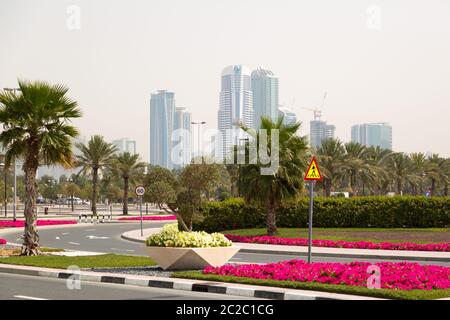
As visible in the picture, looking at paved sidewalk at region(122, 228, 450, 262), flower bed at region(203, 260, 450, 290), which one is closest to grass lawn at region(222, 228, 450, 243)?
paved sidewalk at region(122, 228, 450, 262)

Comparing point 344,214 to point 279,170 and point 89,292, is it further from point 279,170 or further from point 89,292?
point 89,292

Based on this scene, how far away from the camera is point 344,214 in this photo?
3981 cm

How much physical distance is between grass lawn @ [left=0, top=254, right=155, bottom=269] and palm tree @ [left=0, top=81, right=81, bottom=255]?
2162 millimetres

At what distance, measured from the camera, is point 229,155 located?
35.3m

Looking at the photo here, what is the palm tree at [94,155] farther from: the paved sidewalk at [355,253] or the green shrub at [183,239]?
the green shrub at [183,239]

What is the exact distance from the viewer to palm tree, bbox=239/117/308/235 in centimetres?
3441

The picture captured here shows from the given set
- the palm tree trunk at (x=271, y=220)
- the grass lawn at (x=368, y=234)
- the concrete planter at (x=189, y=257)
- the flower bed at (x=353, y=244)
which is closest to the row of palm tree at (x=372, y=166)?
the grass lawn at (x=368, y=234)

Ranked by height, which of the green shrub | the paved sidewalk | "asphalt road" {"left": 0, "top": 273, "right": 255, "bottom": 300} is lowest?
the paved sidewalk

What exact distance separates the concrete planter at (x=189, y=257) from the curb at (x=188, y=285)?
122 centimetres

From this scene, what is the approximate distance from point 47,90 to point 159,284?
37.7 feet

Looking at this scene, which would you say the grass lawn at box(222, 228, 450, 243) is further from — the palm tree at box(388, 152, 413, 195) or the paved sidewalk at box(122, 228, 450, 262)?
the palm tree at box(388, 152, 413, 195)

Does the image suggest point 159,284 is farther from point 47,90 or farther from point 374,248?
point 374,248

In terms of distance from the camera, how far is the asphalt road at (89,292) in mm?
14055

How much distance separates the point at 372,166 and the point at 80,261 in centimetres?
5650
